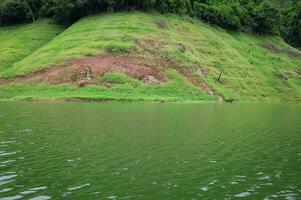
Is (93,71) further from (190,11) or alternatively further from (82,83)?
(190,11)

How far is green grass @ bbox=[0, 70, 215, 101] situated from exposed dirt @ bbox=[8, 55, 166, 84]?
202 centimetres

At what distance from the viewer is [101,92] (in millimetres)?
77500

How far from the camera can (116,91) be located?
7806 cm

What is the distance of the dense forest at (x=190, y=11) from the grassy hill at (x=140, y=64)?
6.55 metres

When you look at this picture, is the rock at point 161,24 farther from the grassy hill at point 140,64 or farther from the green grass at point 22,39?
the green grass at point 22,39

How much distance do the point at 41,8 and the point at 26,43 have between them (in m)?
32.5

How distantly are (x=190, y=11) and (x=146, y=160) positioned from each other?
117 metres

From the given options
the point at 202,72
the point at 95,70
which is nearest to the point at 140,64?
the point at 95,70

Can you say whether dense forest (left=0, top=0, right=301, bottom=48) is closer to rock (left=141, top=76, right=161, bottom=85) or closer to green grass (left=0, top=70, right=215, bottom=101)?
rock (left=141, top=76, right=161, bottom=85)

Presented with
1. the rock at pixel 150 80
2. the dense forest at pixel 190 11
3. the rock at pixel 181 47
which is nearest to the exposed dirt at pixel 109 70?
the rock at pixel 150 80

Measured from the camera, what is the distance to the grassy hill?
81.1 meters

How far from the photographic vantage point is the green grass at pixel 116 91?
75312mm

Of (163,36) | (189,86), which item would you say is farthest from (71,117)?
(163,36)

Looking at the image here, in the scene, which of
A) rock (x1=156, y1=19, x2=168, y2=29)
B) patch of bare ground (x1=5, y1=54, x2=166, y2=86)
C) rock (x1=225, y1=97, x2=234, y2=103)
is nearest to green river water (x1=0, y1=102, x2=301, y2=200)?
patch of bare ground (x1=5, y1=54, x2=166, y2=86)
